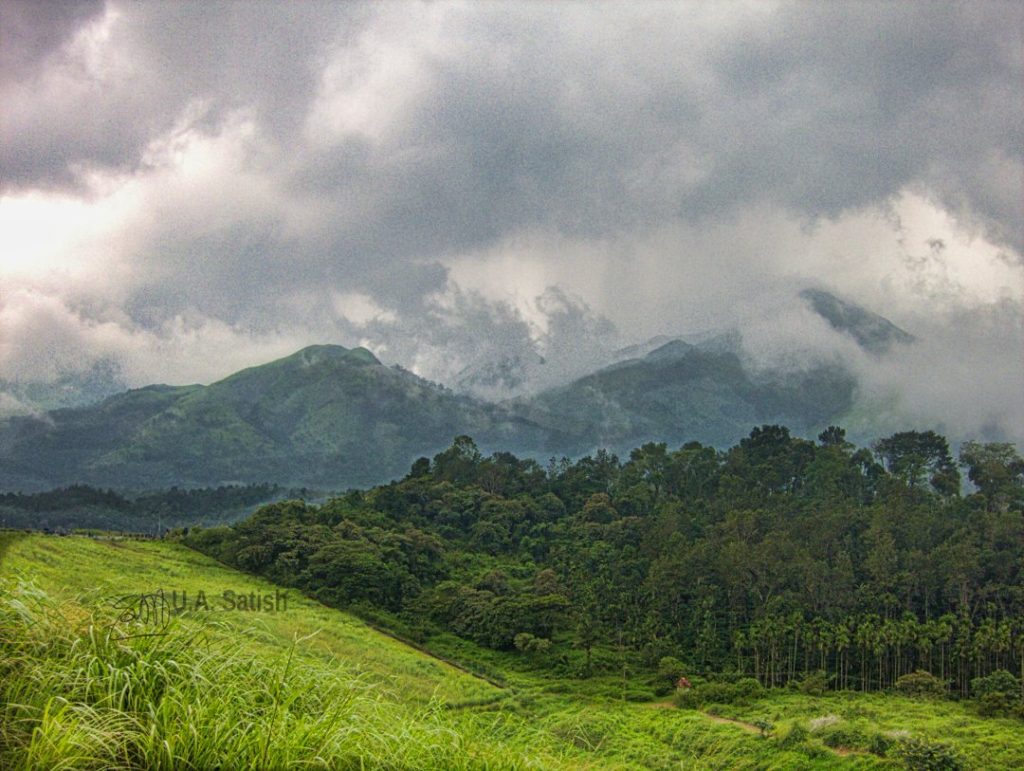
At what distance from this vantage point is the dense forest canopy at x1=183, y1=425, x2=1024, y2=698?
52.3 meters

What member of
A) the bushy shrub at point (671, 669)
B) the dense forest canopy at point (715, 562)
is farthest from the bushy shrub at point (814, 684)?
the bushy shrub at point (671, 669)

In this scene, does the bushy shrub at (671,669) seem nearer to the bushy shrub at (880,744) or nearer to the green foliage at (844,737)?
Answer: the green foliage at (844,737)

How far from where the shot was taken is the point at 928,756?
28.9 meters

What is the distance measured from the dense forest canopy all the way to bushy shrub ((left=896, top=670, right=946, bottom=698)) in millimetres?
2192

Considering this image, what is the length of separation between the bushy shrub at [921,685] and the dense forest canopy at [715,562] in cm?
219

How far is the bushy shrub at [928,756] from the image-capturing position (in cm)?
2853

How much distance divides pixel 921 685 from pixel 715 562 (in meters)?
19.2

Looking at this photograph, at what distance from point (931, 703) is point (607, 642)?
20438 millimetres

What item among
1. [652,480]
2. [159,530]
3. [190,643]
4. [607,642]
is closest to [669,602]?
[607,642]

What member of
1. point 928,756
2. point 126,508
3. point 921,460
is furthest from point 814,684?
point 126,508

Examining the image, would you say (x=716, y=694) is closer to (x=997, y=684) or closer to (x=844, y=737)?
A: (x=844, y=737)

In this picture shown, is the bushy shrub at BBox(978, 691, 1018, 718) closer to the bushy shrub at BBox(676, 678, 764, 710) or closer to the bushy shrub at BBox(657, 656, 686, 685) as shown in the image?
the bushy shrub at BBox(676, 678, 764, 710)

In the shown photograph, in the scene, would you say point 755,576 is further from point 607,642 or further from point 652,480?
point 652,480

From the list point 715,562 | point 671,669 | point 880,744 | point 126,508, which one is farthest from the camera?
point 126,508
